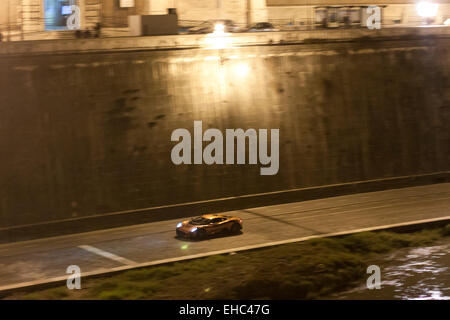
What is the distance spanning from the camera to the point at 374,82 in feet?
89.1

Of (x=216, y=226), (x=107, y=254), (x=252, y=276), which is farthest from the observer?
(x=216, y=226)

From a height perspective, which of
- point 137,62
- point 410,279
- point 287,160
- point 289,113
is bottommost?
point 410,279

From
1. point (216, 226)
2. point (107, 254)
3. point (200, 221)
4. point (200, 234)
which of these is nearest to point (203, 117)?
point (200, 221)

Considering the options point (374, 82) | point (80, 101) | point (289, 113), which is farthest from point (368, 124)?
point (80, 101)

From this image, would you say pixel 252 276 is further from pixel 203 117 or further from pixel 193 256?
pixel 203 117

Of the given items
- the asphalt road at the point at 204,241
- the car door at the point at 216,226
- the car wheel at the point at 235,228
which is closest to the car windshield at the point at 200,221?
the car door at the point at 216,226

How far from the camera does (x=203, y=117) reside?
23969 mm

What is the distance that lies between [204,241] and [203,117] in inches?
235

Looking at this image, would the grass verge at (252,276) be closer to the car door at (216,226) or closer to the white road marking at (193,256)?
the white road marking at (193,256)

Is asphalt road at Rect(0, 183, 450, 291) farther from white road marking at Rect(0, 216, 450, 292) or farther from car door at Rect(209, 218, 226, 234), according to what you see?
car door at Rect(209, 218, 226, 234)

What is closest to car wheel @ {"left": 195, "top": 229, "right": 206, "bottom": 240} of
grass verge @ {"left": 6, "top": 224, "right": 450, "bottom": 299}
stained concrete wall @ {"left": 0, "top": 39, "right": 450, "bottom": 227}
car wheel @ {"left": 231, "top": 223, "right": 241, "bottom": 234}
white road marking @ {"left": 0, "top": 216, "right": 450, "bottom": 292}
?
car wheel @ {"left": 231, "top": 223, "right": 241, "bottom": 234}

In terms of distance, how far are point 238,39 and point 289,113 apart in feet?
11.5
